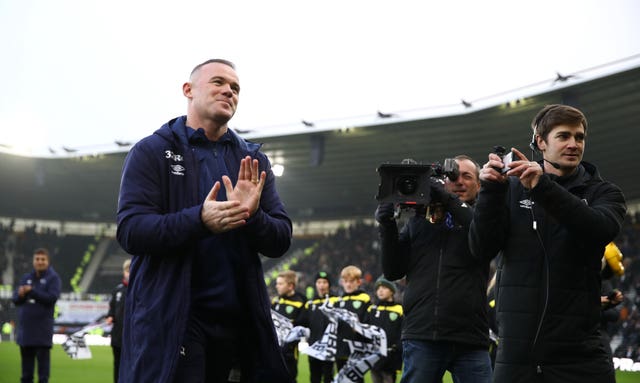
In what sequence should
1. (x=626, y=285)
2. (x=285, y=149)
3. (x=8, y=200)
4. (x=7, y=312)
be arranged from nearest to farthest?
1. (x=626, y=285)
2. (x=285, y=149)
3. (x=7, y=312)
4. (x=8, y=200)

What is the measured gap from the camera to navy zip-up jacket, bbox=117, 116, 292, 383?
2.98 meters

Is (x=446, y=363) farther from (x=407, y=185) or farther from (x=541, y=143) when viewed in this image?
(x=541, y=143)

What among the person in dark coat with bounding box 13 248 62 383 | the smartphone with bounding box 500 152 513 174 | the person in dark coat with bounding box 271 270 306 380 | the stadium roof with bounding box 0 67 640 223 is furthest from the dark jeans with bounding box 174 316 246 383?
the stadium roof with bounding box 0 67 640 223

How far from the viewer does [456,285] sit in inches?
196

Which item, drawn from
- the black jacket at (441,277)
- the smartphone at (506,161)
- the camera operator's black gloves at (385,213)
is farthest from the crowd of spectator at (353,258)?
the smartphone at (506,161)

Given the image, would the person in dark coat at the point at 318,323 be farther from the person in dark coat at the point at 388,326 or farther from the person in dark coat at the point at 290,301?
the person in dark coat at the point at 388,326

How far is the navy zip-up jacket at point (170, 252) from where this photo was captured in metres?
2.98

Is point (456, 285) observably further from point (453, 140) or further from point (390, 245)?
point (453, 140)

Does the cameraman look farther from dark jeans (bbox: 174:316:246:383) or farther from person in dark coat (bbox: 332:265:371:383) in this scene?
person in dark coat (bbox: 332:265:371:383)

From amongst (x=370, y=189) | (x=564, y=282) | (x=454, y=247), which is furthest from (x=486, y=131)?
(x=564, y=282)

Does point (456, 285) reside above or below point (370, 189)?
below

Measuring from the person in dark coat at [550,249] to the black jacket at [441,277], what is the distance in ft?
3.69

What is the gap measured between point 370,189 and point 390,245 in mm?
29882

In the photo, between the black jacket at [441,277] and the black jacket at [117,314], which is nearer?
the black jacket at [441,277]
